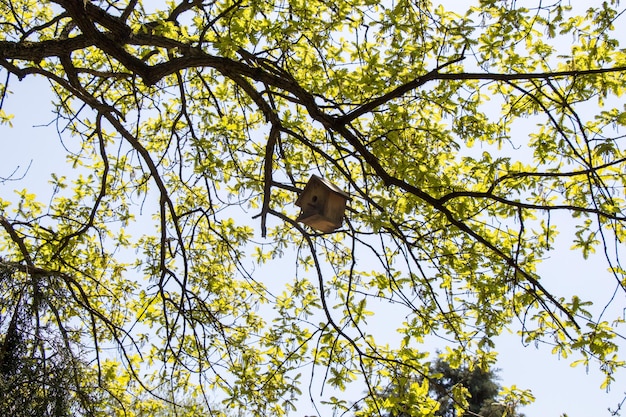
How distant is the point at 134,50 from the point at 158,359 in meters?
2.75

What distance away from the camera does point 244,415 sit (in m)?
5.23

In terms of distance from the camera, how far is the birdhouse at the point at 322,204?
3.74m

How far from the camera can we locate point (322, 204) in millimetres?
3736

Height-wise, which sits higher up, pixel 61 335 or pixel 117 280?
pixel 117 280

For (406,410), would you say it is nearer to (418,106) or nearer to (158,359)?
(418,106)

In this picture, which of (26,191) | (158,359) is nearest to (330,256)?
(158,359)

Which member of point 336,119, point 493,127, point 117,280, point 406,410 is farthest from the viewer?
point 117,280

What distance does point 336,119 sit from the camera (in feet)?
12.4

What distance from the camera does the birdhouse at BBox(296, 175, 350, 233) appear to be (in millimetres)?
3738

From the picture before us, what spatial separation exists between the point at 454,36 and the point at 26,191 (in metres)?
3.97

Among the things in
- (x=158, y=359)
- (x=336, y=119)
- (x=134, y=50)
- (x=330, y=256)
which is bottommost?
(x=158, y=359)

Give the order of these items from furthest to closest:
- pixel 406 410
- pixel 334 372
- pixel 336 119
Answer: pixel 334 372 < pixel 406 410 < pixel 336 119

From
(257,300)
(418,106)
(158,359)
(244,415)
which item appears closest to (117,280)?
(158,359)

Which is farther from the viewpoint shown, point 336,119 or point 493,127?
point 493,127
